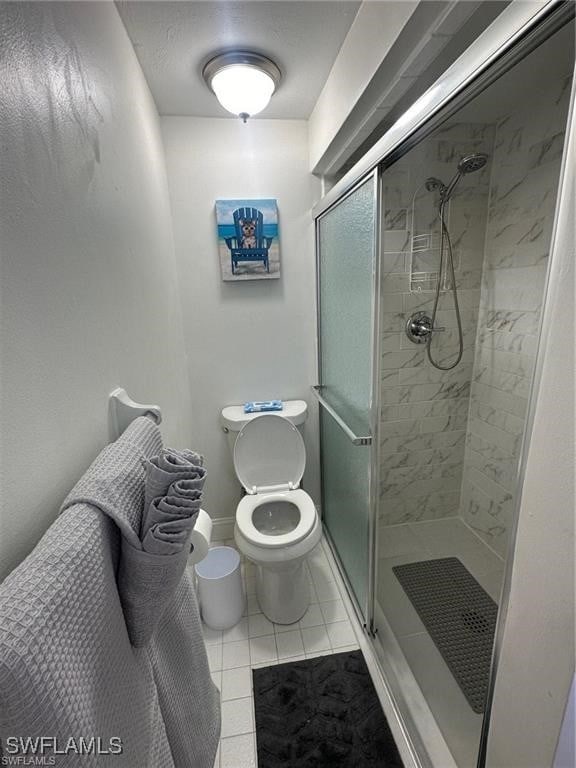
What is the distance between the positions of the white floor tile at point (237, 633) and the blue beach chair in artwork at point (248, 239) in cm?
172

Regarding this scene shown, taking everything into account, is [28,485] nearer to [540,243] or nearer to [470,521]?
[540,243]

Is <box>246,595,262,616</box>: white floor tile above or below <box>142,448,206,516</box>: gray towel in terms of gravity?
below

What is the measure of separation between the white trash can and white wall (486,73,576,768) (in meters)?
1.14

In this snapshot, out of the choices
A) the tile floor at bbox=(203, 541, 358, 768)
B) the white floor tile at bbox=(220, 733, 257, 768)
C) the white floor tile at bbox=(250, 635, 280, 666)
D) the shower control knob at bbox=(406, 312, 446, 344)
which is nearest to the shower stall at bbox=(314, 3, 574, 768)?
the shower control knob at bbox=(406, 312, 446, 344)

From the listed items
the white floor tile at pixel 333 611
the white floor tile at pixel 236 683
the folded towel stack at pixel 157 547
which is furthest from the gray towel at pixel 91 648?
the white floor tile at pixel 333 611

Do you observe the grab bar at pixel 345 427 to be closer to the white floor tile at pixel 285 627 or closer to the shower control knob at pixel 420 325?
the shower control knob at pixel 420 325

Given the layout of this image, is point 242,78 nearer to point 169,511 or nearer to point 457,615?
point 169,511

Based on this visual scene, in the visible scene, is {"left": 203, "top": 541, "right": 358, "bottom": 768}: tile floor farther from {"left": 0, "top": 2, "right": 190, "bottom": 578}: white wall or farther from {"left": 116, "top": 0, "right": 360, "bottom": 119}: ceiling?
{"left": 116, "top": 0, "right": 360, "bottom": 119}: ceiling

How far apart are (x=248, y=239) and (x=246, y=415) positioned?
93cm

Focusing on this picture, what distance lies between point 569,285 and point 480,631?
161 cm

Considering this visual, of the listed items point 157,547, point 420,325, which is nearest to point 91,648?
point 157,547

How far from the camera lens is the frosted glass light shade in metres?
1.25

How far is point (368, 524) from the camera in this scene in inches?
55.6

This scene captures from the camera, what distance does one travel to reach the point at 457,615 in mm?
1547
